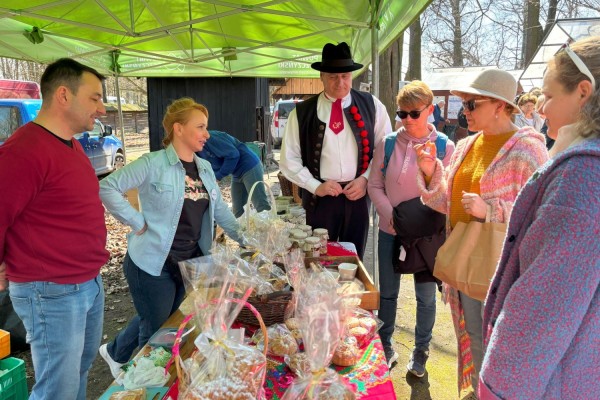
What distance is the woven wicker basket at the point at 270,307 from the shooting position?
5.83 ft

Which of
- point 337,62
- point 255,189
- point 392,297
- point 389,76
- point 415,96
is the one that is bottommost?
point 392,297

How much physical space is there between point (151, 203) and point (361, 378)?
150 cm

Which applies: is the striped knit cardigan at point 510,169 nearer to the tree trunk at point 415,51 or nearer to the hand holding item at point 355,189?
the hand holding item at point 355,189

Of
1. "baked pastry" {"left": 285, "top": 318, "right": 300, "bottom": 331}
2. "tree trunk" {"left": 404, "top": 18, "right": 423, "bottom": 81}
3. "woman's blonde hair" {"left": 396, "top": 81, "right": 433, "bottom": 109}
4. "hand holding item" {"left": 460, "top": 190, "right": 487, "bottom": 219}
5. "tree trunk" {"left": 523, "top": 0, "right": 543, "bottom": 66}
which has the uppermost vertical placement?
"tree trunk" {"left": 523, "top": 0, "right": 543, "bottom": 66}

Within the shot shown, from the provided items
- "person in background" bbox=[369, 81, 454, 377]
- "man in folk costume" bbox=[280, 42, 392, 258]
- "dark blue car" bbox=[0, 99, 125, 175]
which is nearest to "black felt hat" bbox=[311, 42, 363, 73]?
→ "man in folk costume" bbox=[280, 42, 392, 258]

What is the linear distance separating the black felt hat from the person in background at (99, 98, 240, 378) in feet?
3.14

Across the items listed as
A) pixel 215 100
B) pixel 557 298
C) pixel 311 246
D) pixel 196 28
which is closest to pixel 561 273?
pixel 557 298

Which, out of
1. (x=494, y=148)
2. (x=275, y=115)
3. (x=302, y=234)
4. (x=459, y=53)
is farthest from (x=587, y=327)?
(x=459, y=53)

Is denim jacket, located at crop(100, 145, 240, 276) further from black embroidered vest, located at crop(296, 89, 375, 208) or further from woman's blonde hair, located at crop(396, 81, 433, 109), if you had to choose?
woman's blonde hair, located at crop(396, 81, 433, 109)

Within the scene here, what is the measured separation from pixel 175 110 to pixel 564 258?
2.15 meters

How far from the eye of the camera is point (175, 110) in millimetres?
2475

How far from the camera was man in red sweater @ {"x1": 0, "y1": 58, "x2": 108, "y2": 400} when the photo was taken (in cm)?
173

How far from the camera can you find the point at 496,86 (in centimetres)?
191

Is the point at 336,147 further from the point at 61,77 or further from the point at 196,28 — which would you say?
the point at 196,28
